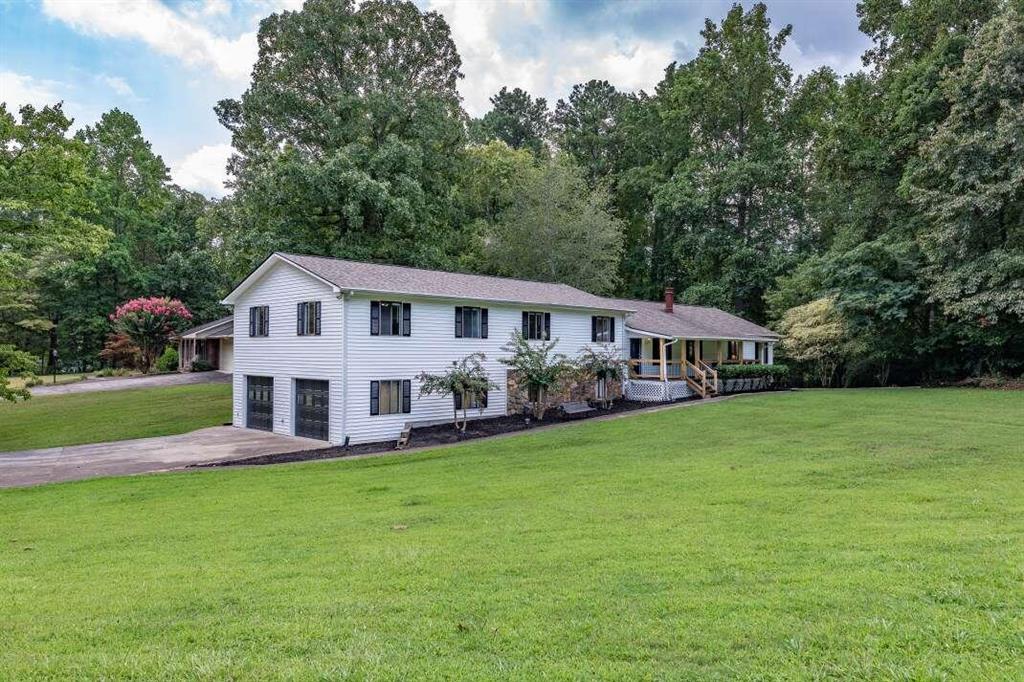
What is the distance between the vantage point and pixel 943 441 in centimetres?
1330

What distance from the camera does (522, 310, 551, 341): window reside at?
23.5 metres

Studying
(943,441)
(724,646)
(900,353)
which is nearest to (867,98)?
(900,353)

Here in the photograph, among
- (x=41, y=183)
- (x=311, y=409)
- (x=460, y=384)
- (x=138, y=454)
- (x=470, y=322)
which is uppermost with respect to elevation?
(x=41, y=183)

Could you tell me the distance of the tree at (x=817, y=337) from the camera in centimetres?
3106

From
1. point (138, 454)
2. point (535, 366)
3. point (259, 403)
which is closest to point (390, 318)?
point (535, 366)

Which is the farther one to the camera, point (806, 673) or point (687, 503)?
point (687, 503)

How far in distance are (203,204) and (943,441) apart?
5632cm

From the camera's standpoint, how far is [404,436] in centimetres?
1778

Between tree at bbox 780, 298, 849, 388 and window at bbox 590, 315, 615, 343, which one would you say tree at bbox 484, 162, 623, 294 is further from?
window at bbox 590, 315, 615, 343

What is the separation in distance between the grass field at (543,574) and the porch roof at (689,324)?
53.8ft

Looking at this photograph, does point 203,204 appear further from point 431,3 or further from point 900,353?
point 900,353

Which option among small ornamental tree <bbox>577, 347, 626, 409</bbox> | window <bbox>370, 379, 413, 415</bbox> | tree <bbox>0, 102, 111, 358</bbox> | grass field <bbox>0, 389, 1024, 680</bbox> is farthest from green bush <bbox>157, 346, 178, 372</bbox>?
grass field <bbox>0, 389, 1024, 680</bbox>

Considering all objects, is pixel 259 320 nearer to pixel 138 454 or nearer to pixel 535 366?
pixel 138 454

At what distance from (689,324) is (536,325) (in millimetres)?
10597
